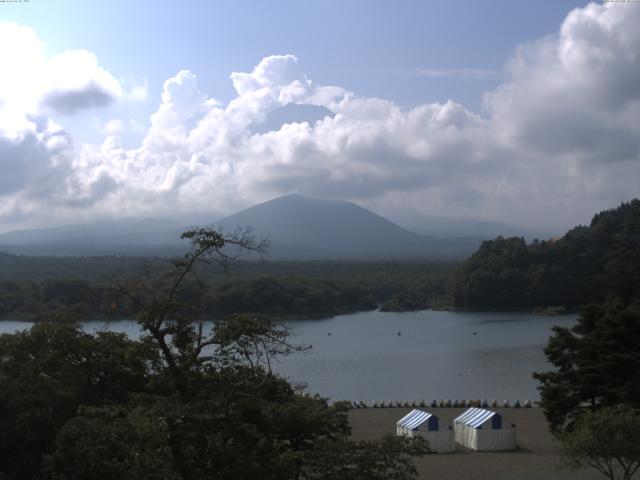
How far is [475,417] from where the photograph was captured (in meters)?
11.2

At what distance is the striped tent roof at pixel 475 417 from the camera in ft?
35.7

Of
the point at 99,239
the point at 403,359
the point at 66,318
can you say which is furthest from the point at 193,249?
the point at 99,239

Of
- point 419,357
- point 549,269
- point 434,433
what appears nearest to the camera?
point 434,433

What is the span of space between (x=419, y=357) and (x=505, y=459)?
13575 mm

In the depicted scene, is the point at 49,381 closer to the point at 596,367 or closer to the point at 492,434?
the point at 492,434

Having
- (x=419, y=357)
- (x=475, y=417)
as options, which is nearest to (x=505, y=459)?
(x=475, y=417)

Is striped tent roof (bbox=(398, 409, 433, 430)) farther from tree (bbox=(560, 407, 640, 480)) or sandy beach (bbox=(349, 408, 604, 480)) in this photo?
tree (bbox=(560, 407, 640, 480))

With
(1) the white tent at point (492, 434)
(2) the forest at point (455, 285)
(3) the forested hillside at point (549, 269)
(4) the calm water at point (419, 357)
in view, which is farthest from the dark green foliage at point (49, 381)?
(3) the forested hillside at point (549, 269)

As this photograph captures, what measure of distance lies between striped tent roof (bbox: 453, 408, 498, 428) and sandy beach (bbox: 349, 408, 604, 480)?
0.41 meters

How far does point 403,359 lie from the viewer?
2325 cm

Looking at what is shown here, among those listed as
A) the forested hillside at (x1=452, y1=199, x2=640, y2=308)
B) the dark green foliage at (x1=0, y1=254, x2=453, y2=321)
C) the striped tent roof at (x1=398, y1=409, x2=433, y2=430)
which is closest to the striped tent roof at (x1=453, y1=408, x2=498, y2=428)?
the striped tent roof at (x1=398, y1=409, x2=433, y2=430)

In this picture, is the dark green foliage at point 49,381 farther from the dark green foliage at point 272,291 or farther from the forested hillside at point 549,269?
the forested hillside at point 549,269

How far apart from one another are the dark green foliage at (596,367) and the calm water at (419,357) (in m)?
4.81

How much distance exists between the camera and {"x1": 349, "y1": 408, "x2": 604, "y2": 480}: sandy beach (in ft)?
30.3
